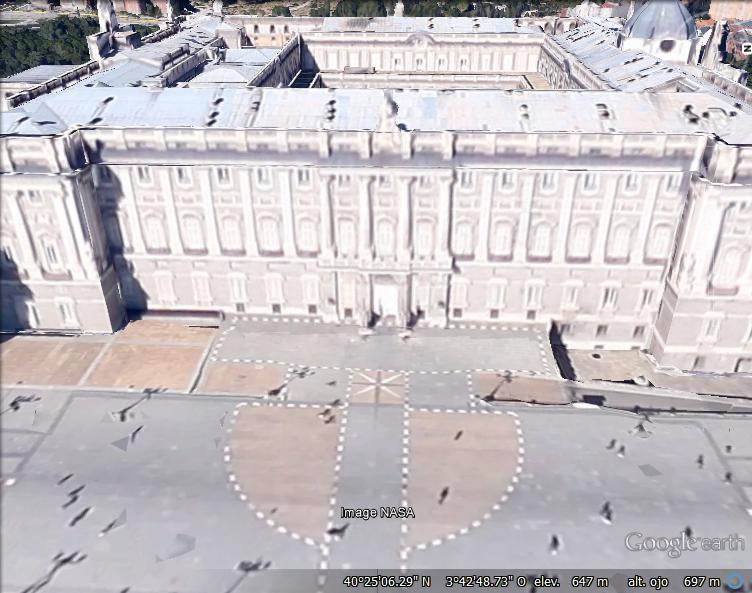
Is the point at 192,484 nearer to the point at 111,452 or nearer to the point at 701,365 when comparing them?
the point at 111,452

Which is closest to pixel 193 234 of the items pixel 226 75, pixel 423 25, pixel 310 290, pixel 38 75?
pixel 310 290

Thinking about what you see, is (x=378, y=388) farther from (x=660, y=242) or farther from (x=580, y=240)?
(x=660, y=242)

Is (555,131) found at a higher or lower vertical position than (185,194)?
higher

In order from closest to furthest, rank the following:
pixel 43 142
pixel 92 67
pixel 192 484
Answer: pixel 192 484
pixel 43 142
pixel 92 67

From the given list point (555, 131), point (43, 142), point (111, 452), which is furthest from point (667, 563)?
point (43, 142)

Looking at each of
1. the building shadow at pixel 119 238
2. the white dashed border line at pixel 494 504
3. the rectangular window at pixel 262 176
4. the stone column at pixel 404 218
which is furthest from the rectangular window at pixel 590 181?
the building shadow at pixel 119 238

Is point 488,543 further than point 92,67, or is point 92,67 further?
point 92,67
